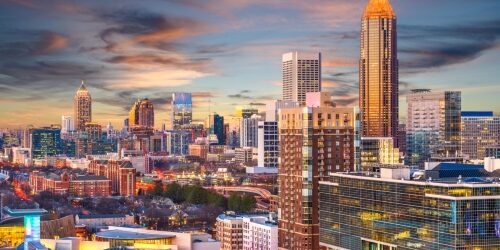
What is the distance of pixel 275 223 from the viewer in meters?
62.7

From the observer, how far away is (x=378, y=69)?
519 feet

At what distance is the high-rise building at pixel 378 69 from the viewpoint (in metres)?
154

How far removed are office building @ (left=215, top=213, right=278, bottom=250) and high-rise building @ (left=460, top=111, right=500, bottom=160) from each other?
67.4 m

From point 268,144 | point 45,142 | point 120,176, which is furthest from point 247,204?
point 45,142

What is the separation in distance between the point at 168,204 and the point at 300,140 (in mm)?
46960

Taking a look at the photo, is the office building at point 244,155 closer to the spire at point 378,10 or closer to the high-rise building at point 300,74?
the high-rise building at point 300,74

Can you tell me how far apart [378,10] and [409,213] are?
405 feet

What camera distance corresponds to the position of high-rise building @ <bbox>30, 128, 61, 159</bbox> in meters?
190

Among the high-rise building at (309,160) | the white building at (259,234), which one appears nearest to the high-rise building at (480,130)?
the white building at (259,234)

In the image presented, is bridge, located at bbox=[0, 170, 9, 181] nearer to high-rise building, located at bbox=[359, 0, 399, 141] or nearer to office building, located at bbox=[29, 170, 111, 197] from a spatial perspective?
office building, located at bbox=[29, 170, 111, 197]

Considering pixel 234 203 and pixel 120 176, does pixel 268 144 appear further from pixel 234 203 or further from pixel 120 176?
pixel 234 203

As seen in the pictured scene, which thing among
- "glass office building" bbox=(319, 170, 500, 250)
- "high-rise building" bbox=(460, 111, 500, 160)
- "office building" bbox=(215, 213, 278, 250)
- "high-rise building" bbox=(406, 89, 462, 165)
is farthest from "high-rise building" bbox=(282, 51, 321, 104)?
"glass office building" bbox=(319, 170, 500, 250)

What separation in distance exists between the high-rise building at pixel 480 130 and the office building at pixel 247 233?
67440 mm

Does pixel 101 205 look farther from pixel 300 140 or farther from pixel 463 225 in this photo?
pixel 463 225
